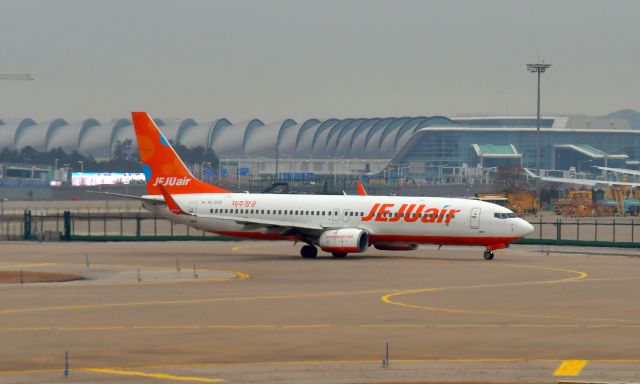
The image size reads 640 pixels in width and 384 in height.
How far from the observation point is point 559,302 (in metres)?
47.3

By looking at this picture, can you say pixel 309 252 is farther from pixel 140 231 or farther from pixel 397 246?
pixel 140 231

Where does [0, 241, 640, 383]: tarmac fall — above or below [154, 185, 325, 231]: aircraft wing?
below

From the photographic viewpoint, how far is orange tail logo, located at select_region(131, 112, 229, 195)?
81.7 meters

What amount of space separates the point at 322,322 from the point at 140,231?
244ft

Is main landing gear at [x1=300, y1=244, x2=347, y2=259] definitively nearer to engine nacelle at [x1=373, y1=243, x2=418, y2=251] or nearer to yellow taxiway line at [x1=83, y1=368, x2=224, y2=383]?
engine nacelle at [x1=373, y1=243, x2=418, y2=251]

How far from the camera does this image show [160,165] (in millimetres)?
82438

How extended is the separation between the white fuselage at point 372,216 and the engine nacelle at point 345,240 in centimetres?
133

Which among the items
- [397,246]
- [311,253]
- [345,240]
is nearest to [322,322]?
[345,240]

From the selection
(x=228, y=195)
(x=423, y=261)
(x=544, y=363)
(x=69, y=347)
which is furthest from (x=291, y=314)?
(x=228, y=195)

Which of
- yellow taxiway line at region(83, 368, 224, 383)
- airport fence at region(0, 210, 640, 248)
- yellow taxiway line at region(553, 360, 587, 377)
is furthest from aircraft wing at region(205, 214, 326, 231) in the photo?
yellow taxiway line at region(83, 368, 224, 383)

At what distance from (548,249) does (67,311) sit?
47782mm

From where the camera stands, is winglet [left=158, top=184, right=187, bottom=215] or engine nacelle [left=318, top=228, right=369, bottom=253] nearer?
engine nacelle [left=318, top=228, right=369, bottom=253]

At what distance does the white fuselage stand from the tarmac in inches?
87.0

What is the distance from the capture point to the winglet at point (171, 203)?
76188mm
